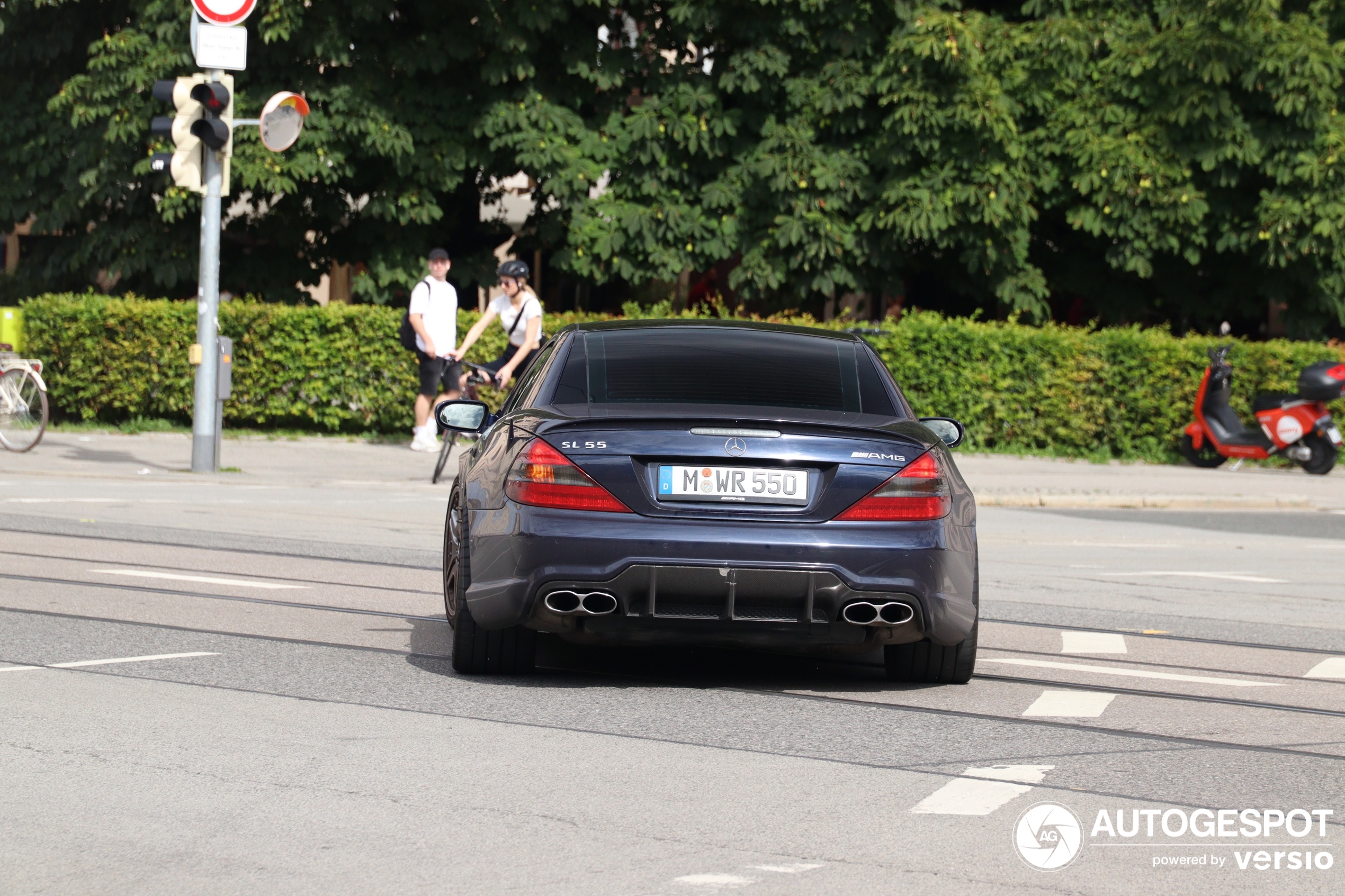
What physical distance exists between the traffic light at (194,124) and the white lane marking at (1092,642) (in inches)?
362

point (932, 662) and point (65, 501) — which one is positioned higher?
point (932, 662)

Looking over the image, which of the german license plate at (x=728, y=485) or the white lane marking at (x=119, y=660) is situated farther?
the white lane marking at (x=119, y=660)

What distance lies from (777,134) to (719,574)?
54.7 feet

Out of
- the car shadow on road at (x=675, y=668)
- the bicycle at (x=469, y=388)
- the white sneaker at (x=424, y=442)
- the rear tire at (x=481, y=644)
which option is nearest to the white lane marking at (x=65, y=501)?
the bicycle at (x=469, y=388)

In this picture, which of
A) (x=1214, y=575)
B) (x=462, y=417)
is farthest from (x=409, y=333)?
(x=462, y=417)

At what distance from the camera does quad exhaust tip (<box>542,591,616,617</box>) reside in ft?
20.7

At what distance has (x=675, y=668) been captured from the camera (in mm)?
7234

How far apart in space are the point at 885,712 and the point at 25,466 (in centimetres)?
1143

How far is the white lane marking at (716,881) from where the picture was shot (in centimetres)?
418

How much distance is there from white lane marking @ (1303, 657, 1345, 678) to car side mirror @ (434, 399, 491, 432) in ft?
11.9

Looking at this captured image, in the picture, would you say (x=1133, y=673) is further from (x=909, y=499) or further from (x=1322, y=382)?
(x=1322, y=382)

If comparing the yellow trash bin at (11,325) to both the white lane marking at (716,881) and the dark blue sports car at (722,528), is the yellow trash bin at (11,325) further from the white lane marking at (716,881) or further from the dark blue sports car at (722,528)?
the white lane marking at (716,881)

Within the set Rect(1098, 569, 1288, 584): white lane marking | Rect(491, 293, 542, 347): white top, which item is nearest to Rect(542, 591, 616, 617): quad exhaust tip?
Rect(1098, 569, 1288, 584): white lane marking

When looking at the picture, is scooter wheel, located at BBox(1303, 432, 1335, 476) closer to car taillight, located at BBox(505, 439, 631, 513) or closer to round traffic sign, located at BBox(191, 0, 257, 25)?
round traffic sign, located at BBox(191, 0, 257, 25)
